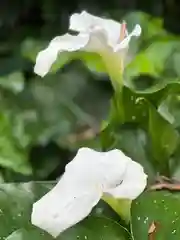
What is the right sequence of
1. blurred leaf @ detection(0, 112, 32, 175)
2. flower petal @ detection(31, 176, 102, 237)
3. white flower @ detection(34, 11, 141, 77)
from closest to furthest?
flower petal @ detection(31, 176, 102, 237), white flower @ detection(34, 11, 141, 77), blurred leaf @ detection(0, 112, 32, 175)

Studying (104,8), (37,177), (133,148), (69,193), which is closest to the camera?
(69,193)

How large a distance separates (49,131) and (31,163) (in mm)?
46

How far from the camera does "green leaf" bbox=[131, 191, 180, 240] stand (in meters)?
0.49

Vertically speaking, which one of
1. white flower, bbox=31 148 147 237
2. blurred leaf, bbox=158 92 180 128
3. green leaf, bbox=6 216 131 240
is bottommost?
green leaf, bbox=6 216 131 240

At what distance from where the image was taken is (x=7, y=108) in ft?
2.47

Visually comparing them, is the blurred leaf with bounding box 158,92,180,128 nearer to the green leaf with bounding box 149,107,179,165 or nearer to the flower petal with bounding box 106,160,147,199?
the green leaf with bounding box 149,107,179,165

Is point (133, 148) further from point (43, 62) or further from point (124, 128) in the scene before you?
point (43, 62)

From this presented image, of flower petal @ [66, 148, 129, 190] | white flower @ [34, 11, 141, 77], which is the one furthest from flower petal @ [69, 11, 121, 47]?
flower petal @ [66, 148, 129, 190]

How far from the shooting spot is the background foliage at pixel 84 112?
515 millimetres

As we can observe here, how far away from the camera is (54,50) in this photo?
1.89 ft

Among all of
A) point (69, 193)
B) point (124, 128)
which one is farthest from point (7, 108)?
point (69, 193)

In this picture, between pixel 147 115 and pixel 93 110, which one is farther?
pixel 93 110

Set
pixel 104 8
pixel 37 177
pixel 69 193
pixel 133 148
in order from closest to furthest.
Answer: pixel 69 193, pixel 133 148, pixel 37 177, pixel 104 8

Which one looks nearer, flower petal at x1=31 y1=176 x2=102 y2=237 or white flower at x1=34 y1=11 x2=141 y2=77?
flower petal at x1=31 y1=176 x2=102 y2=237
